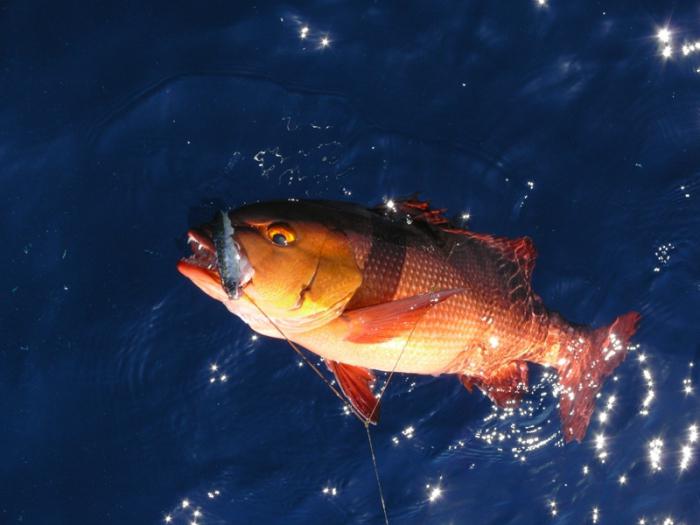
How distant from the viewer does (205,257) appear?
3.88 m

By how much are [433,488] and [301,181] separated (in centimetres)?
272

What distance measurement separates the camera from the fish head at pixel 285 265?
3.85 meters

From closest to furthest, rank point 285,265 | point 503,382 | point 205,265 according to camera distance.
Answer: point 205,265 → point 285,265 → point 503,382

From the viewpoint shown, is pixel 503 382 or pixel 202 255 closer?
pixel 202 255

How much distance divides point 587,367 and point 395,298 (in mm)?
2028

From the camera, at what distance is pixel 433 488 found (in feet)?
19.1

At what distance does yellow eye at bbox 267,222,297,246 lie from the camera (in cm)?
398

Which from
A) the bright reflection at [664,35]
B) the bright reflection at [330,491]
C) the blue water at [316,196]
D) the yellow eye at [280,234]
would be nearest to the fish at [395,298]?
the yellow eye at [280,234]

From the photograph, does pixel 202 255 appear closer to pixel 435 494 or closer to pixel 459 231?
pixel 459 231

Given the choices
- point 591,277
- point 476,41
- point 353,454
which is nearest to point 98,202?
point 353,454

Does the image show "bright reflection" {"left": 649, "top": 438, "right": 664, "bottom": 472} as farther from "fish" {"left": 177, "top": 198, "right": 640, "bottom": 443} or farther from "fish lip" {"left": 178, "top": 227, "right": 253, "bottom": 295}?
"fish lip" {"left": 178, "top": 227, "right": 253, "bottom": 295}

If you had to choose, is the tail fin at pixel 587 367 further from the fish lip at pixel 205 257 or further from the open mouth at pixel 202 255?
the open mouth at pixel 202 255

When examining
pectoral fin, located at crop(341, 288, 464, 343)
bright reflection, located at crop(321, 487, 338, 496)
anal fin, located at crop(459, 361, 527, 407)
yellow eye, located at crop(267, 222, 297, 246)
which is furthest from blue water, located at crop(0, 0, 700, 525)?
yellow eye, located at crop(267, 222, 297, 246)

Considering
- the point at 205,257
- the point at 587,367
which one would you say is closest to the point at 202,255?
the point at 205,257
